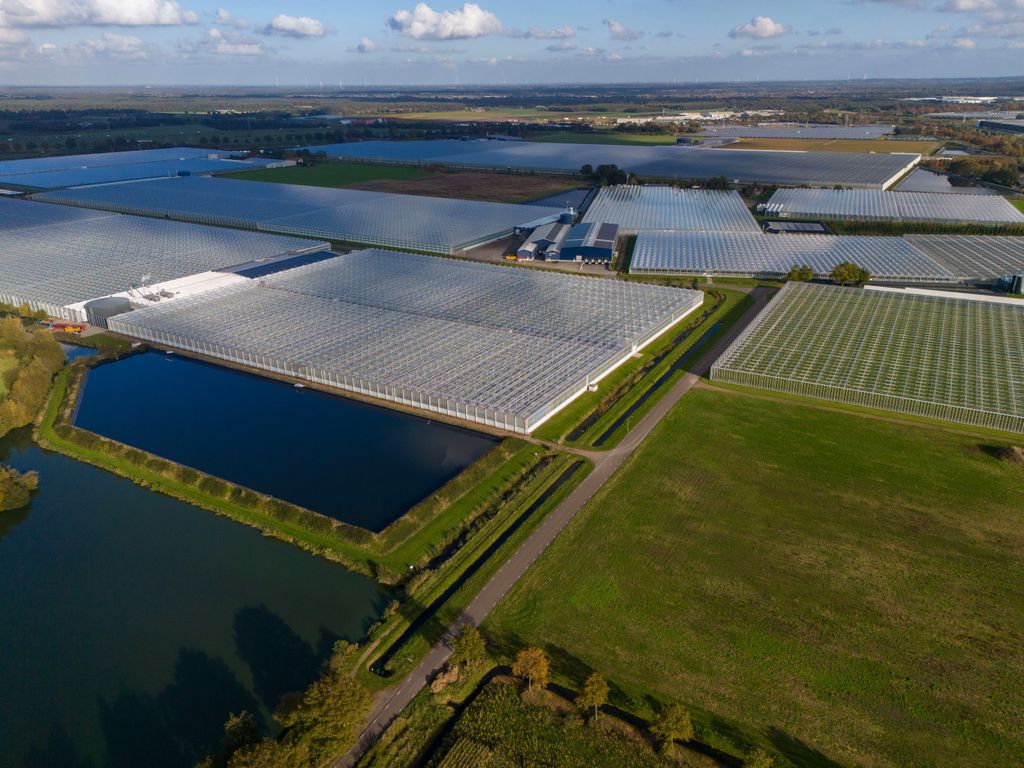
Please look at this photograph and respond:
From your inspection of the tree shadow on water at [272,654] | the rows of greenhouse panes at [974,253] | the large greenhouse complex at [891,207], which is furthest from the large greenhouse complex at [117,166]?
the rows of greenhouse panes at [974,253]

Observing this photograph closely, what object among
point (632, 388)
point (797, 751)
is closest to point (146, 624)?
point (797, 751)

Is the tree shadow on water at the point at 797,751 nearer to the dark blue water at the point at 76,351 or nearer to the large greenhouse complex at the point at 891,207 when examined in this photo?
the dark blue water at the point at 76,351

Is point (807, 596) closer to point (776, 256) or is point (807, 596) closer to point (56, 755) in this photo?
point (56, 755)

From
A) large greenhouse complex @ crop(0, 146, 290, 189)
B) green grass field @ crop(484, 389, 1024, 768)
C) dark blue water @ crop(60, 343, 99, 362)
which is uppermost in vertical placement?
large greenhouse complex @ crop(0, 146, 290, 189)

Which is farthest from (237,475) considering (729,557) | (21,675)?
(729,557)

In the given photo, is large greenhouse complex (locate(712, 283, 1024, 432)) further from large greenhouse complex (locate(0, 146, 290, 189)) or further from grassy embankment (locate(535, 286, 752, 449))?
large greenhouse complex (locate(0, 146, 290, 189))

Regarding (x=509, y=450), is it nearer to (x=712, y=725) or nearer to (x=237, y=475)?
(x=237, y=475)

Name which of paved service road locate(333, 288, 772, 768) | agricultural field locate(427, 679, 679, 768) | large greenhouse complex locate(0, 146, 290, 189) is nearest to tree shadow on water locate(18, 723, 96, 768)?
paved service road locate(333, 288, 772, 768)
